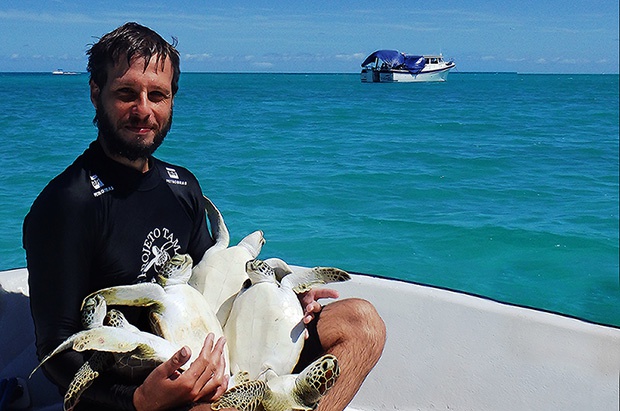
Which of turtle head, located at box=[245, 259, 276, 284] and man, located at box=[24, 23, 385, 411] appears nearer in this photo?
man, located at box=[24, 23, 385, 411]

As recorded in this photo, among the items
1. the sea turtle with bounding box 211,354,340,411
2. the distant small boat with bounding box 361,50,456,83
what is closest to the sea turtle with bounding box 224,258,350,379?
the sea turtle with bounding box 211,354,340,411

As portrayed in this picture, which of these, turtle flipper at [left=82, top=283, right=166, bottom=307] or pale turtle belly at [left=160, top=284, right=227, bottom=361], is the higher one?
turtle flipper at [left=82, top=283, right=166, bottom=307]

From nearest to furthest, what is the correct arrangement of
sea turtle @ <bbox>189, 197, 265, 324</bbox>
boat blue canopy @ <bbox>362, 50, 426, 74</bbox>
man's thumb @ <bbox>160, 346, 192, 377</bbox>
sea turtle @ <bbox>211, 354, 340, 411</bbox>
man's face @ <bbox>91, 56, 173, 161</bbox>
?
man's thumb @ <bbox>160, 346, 192, 377</bbox> < sea turtle @ <bbox>211, 354, 340, 411</bbox> < man's face @ <bbox>91, 56, 173, 161</bbox> < sea turtle @ <bbox>189, 197, 265, 324</bbox> < boat blue canopy @ <bbox>362, 50, 426, 74</bbox>

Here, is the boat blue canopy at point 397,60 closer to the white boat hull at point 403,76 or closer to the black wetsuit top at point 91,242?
the white boat hull at point 403,76

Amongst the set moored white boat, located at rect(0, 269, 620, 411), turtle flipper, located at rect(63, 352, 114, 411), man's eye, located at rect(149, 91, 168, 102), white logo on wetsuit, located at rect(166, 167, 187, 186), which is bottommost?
moored white boat, located at rect(0, 269, 620, 411)

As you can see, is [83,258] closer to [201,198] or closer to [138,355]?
[138,355]

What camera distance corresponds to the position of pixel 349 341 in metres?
1.76

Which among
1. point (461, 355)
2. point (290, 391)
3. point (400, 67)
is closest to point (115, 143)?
point (290, 391)

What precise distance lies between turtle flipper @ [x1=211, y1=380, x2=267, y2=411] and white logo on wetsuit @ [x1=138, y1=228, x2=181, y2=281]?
1.15 feet

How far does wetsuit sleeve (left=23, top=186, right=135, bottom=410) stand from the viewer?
1385 millimetres

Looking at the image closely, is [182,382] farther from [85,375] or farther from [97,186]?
[97,186]

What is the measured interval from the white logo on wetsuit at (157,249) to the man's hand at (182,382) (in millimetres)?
262

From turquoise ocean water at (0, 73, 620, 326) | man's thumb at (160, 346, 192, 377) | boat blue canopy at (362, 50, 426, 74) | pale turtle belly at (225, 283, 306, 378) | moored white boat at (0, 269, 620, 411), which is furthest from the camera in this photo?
boat blue canopy at (362, 50, 426, 74)

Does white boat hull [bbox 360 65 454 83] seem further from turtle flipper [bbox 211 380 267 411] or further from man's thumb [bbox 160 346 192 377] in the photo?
man's thumb [bbox 160 346 192 377]
